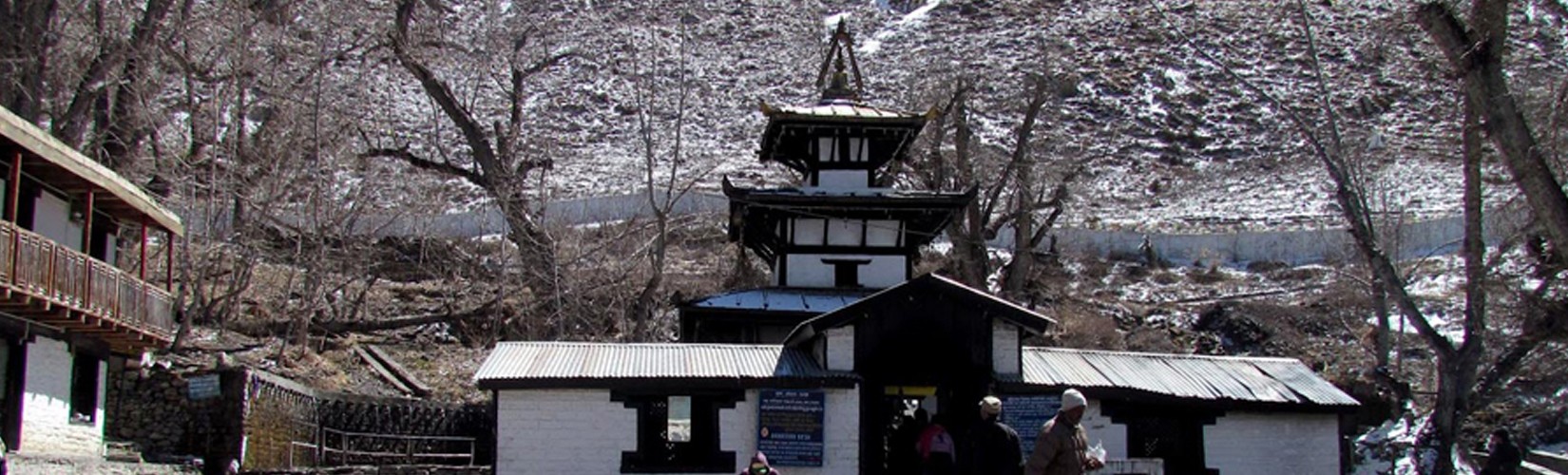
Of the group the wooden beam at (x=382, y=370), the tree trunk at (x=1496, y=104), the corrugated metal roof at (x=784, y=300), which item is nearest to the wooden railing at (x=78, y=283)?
the wooden beam at (x=382, y=370)

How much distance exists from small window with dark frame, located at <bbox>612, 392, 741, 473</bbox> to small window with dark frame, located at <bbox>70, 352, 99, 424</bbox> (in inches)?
432

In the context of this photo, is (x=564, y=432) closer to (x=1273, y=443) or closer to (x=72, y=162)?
(x=72, y=162)

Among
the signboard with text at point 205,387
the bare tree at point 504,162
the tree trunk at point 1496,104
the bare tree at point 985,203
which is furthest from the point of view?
the bare tree at point 985,203

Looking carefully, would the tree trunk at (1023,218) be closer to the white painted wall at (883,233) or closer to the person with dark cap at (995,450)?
the white painted wall at (883,233)

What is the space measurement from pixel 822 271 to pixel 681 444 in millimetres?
11377

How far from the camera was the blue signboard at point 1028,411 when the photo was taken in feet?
65.1

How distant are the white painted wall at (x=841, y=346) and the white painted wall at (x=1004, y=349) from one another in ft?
6.58

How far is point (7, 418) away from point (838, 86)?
59.5 ft

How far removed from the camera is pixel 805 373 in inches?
777

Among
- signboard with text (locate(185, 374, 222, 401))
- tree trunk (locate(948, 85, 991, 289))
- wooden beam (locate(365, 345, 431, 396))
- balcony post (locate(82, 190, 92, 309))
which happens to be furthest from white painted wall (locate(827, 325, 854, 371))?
tree trunk (locate(948, 85, 991, 289))

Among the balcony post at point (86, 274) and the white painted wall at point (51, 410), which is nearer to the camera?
the white painted wall at point (51, 410)

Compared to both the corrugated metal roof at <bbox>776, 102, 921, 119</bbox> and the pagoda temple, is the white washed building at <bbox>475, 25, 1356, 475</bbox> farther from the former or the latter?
the corrugated metal roof at <bbox>776, 102, 921, 119</bbox>

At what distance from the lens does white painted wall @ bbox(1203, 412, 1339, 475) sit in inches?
816

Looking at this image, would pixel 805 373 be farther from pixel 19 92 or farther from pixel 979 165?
pixel 979 165
